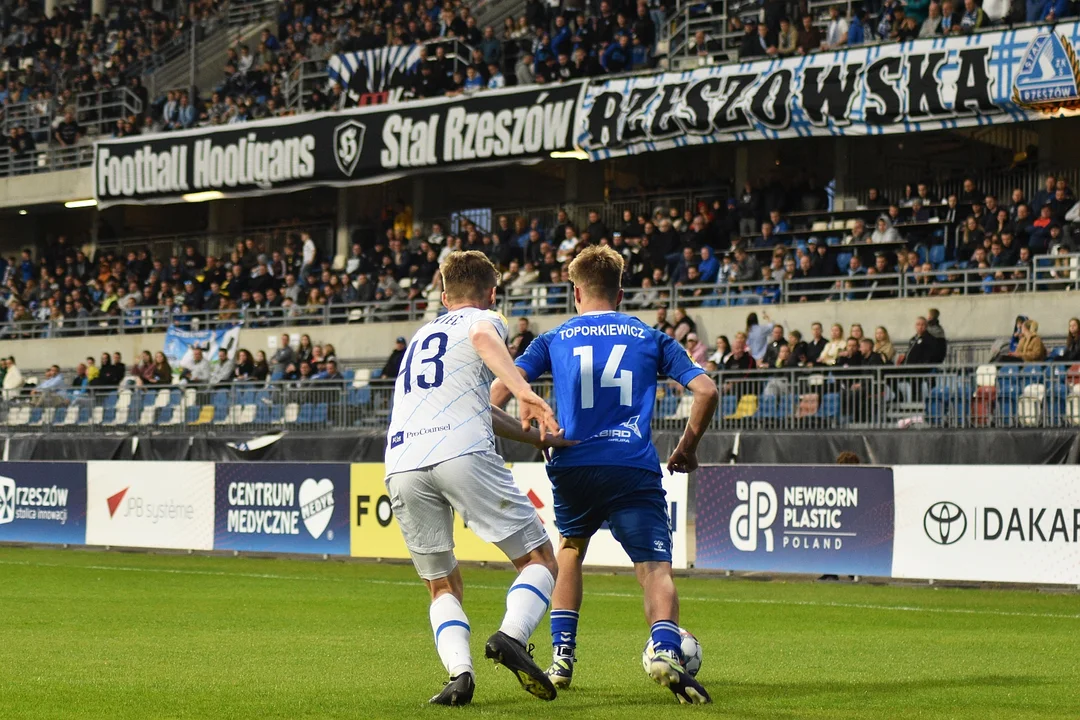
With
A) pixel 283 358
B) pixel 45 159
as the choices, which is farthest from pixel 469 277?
pixel 45 159

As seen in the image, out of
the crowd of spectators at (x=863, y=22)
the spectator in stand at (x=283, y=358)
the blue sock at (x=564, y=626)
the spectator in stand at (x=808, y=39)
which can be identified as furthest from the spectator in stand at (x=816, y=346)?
the blue sock at (x=564, y=626)

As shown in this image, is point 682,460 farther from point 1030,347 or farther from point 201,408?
point 201,408

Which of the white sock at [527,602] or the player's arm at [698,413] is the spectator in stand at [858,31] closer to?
the player's arm at [698,413]

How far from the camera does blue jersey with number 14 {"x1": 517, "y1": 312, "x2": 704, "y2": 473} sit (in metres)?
7.76

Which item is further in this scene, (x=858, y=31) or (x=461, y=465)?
(x=858, y=31)

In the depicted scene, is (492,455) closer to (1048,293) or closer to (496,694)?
(496,694)

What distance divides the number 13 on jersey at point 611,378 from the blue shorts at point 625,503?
0.34m

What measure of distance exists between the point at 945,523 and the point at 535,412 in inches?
459

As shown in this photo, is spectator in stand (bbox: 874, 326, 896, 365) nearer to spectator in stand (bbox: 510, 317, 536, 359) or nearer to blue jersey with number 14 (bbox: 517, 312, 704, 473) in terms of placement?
spectator in stand (bbox: 510, 317, 536, 359)

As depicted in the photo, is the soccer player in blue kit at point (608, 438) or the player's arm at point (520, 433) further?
the soccer player in blue kit at point (608, 438)

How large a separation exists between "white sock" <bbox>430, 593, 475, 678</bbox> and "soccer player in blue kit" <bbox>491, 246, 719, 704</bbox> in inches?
26.2

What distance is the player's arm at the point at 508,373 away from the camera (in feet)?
23.3

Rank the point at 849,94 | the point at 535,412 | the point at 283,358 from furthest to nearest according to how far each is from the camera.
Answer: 1. the point at 283,358
2. the point at 849,94
3. the point at 535,412

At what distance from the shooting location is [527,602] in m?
7.40
